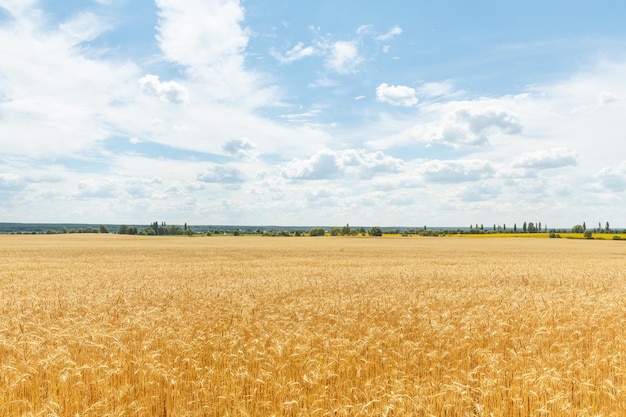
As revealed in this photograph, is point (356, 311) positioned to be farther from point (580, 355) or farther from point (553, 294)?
point (553, 294)

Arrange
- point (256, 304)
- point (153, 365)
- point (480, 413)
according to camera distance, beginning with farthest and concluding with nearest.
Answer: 1. point (256, 304)
2. point (153, 365)
3. point (480, 413)

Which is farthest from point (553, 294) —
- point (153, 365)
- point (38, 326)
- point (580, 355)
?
point (38, 326)

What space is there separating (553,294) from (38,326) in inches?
587

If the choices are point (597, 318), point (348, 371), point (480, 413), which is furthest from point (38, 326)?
→ point (597, 318)

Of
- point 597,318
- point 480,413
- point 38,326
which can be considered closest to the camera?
point 480,413

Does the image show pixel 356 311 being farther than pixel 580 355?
Yes

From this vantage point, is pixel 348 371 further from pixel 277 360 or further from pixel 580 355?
pixel 580 355

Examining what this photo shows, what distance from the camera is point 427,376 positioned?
6309 millimetres

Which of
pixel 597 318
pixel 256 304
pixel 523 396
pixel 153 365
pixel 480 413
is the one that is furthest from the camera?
pixel 256 304

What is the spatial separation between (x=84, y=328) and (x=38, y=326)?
0.85m

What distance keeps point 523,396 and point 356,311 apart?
5073mm

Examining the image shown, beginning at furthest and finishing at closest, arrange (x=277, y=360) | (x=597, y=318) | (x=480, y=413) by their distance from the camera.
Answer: (x=597, y=318) → (x=277, y=360) → (x=480, y=413)

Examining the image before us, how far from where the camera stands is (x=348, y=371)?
21.1 feet

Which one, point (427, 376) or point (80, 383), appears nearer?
point (80, 383)
